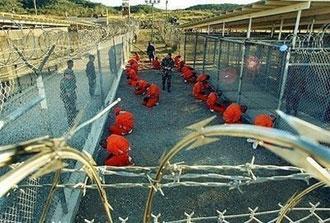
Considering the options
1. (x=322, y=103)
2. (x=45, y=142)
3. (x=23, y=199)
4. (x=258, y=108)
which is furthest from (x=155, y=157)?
(x=45, y=142)

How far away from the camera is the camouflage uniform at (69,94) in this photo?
7.06 m

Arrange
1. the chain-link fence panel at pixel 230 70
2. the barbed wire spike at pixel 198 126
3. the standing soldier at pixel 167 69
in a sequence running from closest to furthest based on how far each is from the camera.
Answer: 1. the barbed wire spike at pixel 198 126
2. the chain-link fence panel at pixel 230 70
3. the standing soldier at pixel 167 69

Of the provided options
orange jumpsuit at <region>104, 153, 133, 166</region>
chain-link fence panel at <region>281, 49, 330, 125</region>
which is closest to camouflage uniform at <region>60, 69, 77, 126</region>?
orange jumpsuit at <region>104, 153, 133, 166</region>

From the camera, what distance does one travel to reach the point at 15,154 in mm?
983

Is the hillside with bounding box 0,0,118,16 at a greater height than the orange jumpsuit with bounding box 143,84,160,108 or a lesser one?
greater

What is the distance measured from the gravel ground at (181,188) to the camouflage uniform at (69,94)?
1.24 meters

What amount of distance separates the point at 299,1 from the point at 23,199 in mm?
7797

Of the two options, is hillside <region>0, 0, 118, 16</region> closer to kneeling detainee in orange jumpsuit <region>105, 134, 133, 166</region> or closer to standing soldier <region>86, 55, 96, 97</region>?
standing soldier <region>86, 55, 96, 97</region>

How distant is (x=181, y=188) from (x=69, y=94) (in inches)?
136

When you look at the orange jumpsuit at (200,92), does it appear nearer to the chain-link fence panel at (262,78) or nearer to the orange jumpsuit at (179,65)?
the chain-link fence panel at (262,78)

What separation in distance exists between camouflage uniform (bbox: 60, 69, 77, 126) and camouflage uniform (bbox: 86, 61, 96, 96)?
35.0 inches

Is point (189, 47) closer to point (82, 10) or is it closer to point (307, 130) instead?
point (307, 130)

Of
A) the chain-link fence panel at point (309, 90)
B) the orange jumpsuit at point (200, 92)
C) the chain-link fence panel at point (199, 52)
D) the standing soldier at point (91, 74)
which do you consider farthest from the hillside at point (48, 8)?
the chain-link fence panel at point (309, 90)

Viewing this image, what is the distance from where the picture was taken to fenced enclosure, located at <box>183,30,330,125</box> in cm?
876
